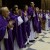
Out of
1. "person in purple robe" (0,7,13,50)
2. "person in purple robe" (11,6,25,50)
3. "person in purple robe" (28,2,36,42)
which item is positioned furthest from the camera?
"person in purple robe" (28,2,36,42)

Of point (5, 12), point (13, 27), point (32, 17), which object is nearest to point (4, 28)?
point (5, 12)

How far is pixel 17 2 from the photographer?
39.1ft

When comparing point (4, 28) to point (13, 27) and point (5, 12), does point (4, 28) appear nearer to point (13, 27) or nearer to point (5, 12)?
point (5, 12)

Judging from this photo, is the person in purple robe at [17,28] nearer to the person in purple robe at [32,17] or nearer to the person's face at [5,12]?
the person's face at [5,12]

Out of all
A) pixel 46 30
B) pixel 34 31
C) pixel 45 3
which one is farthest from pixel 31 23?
pixel 45 3

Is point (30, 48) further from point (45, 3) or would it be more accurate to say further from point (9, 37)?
point (45, 3)

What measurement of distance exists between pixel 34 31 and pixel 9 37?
4.16 m

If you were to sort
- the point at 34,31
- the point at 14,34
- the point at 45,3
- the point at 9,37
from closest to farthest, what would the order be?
the point at 9,37
the point at 14,34
the point at 34,31
the point at 45,3

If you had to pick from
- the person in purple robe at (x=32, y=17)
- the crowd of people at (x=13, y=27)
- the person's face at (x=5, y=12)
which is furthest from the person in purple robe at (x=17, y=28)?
the person in purple robe at (x=32, y=17)

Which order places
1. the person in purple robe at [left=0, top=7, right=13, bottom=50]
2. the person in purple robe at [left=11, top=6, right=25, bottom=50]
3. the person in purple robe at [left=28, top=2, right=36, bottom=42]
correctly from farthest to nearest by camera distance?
the person in purple robe at [left=28, top=2, right=36, bottom=42] → the person in purple robe at [left=11, top=6, right=25, bottom=50] → the person in purple robe at [left=0, top=7, right=13, bottom=50]

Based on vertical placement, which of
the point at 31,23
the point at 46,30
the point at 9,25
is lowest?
the point at 46,30

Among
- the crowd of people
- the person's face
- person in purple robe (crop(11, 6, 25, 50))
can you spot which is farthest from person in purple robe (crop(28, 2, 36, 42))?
the person's face

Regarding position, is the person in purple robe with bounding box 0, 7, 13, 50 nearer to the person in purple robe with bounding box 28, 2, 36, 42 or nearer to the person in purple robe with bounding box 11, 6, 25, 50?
the person in purple robe with bounding box 11, 6, 25, 50

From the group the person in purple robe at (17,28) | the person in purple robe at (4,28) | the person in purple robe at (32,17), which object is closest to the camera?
the person in purple robe at (4,28)
